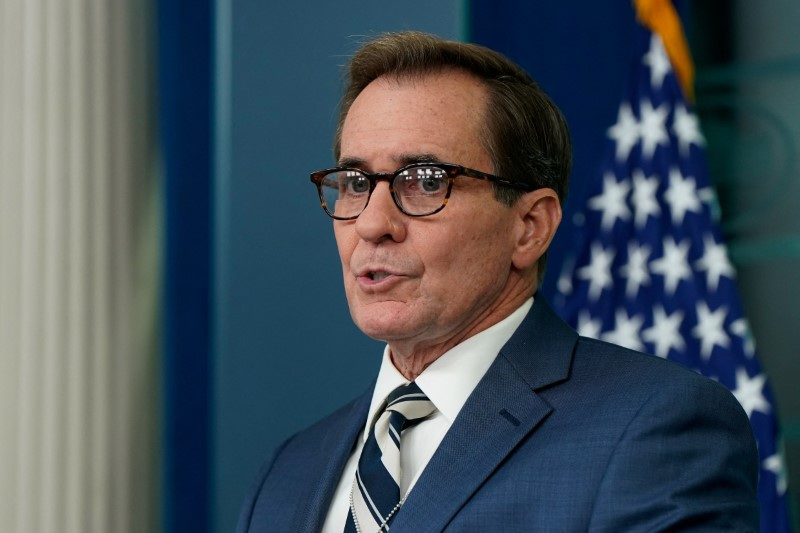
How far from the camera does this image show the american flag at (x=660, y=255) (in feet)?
10.1

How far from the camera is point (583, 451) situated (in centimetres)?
164

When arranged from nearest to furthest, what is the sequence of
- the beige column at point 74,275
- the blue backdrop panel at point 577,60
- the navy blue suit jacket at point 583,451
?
1. the navy blue suit jacket at point 583,451
2. the beige column at point 74,275
3. the blue backdrop panel at point 577,60

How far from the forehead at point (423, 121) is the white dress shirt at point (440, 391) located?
301 mm

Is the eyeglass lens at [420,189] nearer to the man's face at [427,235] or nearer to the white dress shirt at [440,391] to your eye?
the man's face at [427,235]

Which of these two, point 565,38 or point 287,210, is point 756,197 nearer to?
point 565,38

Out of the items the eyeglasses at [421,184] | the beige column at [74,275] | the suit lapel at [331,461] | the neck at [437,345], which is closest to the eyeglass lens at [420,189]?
the eyeglasses at [421,184]

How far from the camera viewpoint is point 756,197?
149 inches

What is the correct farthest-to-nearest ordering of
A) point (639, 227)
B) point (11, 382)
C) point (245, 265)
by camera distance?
1. point (639, 227)
2. point (245, 265)
3. point (11, 382)

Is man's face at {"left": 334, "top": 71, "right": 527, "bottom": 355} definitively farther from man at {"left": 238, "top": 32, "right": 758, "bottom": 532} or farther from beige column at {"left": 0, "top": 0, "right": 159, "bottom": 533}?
beige column at {"left": 0, "top": 0, "right": 159, "bottom": 533}

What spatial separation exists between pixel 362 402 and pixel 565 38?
80.6 inches

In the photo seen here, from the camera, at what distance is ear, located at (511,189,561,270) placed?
199cm

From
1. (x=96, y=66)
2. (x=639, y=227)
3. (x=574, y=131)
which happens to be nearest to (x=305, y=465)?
(x=96, y=66)

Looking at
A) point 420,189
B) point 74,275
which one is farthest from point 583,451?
point 74,275

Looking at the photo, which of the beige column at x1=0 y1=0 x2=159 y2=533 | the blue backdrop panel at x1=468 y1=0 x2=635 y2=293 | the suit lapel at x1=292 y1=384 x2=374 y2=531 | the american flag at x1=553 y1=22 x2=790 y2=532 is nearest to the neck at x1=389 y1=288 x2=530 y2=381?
the suit lapel at x1=292 y1=384 x2=374 y2=531
